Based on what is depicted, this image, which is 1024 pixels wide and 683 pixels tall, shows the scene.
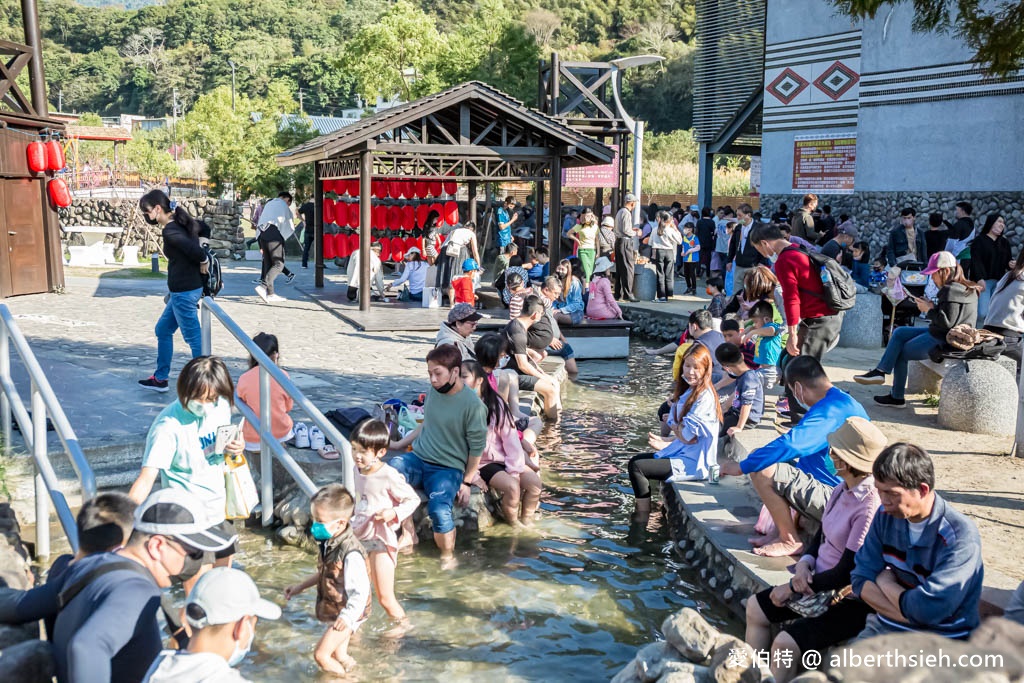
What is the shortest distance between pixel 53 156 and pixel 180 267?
8614 millimetres

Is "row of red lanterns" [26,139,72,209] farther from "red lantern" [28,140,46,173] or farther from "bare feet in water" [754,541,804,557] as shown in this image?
"bare feet in water" [754,541,804,557]

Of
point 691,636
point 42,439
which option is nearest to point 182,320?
point 42,439

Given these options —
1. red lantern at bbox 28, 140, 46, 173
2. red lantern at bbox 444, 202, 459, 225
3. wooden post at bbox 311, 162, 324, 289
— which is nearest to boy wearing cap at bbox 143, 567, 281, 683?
red lantern at bbox 28, 140, 46, 173

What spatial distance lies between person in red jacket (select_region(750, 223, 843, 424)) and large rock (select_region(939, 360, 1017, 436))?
3.99ft

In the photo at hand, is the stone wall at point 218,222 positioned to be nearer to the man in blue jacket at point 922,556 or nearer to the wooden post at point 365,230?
the wooden post at point 365,230

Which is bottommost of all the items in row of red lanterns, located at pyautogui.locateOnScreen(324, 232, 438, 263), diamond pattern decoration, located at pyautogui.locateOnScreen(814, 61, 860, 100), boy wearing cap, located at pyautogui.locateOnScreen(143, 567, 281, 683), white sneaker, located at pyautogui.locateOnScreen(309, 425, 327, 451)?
white sneaker, located at pyautogui.locateOnScreen(309, 425, 327, 451)

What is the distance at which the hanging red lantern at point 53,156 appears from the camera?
15.3m

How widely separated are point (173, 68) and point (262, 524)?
94889mm

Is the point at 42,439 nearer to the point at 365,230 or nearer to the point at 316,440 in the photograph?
the point at 316,440

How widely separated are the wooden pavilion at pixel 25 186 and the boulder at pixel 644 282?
10337 millimetres

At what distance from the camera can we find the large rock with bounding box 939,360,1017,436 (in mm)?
8758

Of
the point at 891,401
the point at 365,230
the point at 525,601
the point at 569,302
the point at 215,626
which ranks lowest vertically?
the point at 525,601

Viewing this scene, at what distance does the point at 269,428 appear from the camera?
21.3 feet

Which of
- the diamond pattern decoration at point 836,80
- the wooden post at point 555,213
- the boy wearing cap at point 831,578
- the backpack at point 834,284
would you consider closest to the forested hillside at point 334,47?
the diamond pattern decoration at point 836,80
